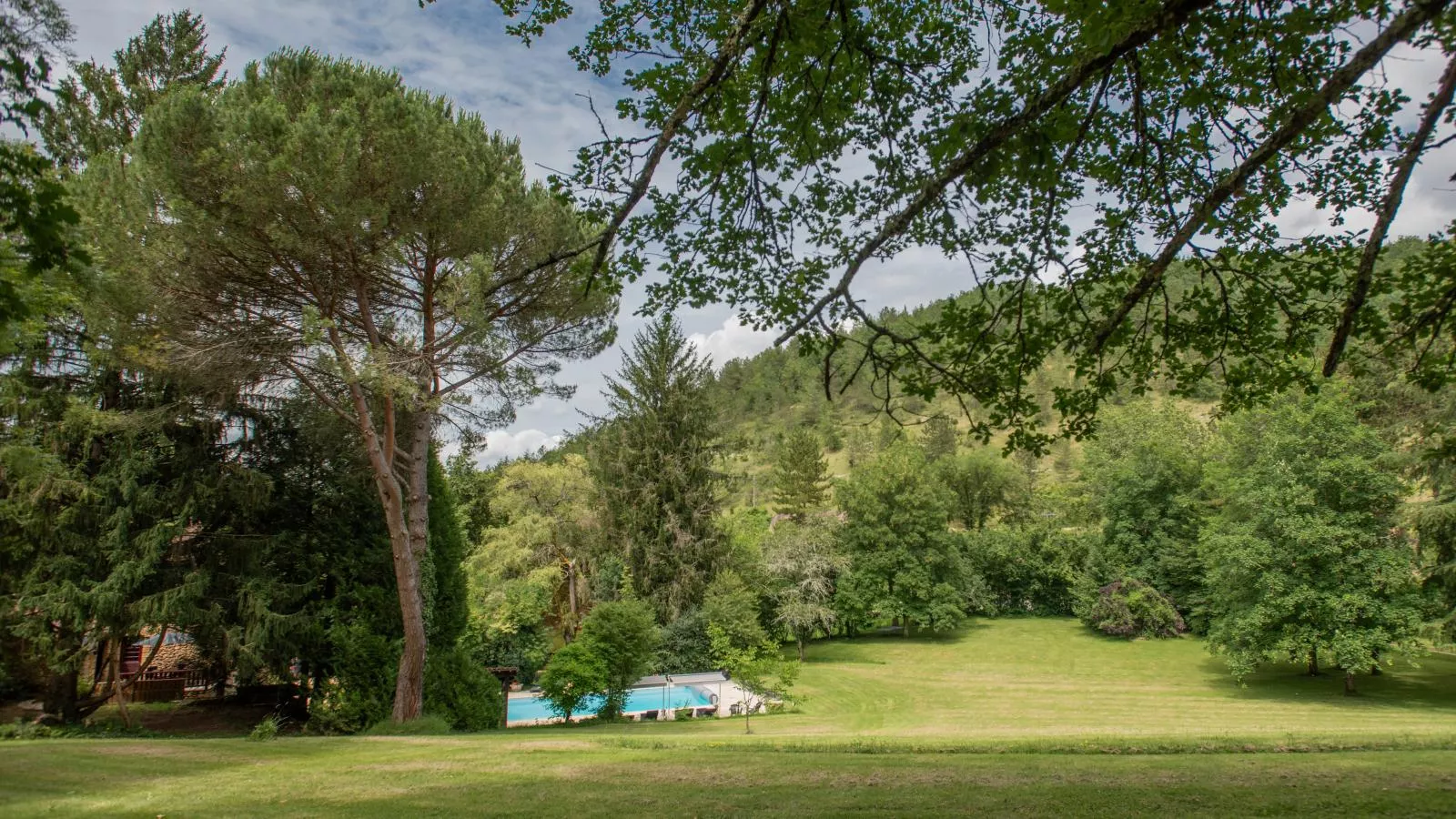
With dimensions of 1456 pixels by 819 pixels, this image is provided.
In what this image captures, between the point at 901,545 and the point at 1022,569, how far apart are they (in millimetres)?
9638

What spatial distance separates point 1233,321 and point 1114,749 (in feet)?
18.2

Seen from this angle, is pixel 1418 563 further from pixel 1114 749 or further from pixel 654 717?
pixel 654 717

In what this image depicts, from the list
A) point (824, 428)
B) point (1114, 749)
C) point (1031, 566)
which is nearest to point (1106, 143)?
point (1114, 749)

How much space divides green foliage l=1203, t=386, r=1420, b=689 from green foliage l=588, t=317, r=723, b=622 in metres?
14.9

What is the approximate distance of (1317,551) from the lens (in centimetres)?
1925

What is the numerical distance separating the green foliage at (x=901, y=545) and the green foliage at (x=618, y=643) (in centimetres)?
1713

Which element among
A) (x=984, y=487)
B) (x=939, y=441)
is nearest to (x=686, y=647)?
(x=984, y=487)

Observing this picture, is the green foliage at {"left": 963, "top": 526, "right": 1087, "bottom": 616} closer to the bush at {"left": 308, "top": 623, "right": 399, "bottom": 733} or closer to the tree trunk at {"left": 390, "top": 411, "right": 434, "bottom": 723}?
the tree trunk at {"left": 390, "top": 411, "right": 434, "bottom": 723}

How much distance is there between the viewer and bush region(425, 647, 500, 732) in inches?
562

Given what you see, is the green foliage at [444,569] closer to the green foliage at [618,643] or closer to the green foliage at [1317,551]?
the green foliage at [618,643]

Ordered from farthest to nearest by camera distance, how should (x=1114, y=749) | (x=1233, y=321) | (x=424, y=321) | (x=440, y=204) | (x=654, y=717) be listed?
(x=654, y=717)
(x=424, y=321)
(x=440, y=204)
(x=1114, y=749)
(x=1233, y=321)

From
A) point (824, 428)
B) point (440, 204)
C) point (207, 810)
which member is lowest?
point (207, 810)

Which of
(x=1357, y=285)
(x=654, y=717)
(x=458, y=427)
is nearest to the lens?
(x=1357, y=285)

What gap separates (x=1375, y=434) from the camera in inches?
785
